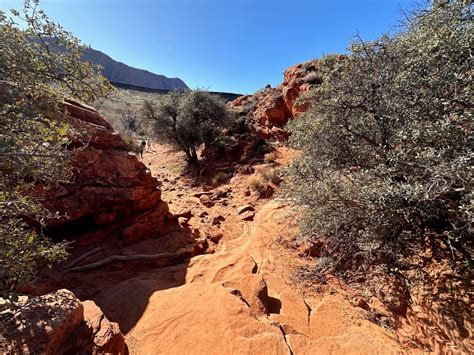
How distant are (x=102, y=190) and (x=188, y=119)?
363 inches

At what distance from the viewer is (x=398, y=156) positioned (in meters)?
3.85

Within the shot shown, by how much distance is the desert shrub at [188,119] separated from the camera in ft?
50.9

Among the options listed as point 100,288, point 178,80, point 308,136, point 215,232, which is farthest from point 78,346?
point 178,80

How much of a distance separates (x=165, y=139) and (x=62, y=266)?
1131 cm

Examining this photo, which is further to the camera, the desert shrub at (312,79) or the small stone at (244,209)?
the desert shrub at (312,79)

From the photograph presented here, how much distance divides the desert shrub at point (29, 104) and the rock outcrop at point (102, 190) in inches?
124

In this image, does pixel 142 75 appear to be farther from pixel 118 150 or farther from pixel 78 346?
pixel 78 346

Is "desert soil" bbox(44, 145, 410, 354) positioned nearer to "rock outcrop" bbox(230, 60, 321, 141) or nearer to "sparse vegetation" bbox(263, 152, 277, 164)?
"sparse vegetation" bbox(263, 152, 277, 164)

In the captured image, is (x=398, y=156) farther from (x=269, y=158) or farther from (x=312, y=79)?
(x=312, y=79)

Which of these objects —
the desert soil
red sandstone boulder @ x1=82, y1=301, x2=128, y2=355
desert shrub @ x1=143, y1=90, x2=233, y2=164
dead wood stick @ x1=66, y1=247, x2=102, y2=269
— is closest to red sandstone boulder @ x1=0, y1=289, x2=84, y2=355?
red sandstone boulder @ x1=82, y1=301, x2=128, y2=355

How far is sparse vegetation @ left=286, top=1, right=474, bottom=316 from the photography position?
3.21 metres

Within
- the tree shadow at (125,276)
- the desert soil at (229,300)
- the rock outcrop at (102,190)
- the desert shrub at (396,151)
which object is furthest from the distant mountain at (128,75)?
the desert shrub at (396,151)

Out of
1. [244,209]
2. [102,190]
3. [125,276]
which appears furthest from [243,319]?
[244,209]

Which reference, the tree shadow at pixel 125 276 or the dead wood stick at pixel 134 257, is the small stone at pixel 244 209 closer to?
the tree shadow at pixel 125 276
